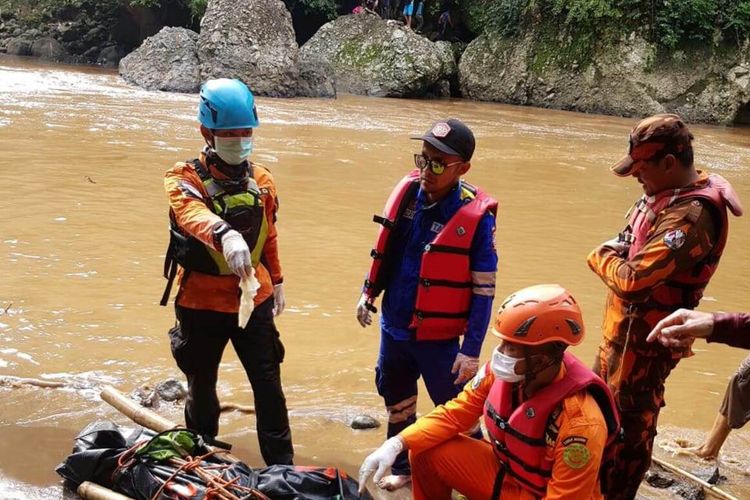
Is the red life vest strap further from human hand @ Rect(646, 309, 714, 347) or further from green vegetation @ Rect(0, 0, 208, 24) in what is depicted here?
green vegetation @ Rect(0, 0, 208, 24)

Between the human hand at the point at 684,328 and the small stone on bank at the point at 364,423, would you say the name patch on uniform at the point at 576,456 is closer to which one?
the human hand at the point at 684,328

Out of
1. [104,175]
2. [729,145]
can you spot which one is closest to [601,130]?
[729,145]

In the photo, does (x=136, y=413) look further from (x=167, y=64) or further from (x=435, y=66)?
(x=435, y=66)

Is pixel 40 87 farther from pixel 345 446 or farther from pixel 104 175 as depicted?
pixel 345 446

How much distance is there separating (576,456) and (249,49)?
1735 centimetres

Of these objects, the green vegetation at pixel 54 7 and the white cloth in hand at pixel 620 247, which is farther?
the green vegetation at pixel 54 7

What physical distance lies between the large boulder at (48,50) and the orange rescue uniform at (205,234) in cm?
2600

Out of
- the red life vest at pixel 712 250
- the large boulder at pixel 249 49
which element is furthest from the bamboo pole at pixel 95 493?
the large boulder at pixel 249 49

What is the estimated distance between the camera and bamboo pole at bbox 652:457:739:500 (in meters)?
3.53

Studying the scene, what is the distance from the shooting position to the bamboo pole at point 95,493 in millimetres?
3071

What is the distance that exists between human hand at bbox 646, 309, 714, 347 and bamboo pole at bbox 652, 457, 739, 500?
50.8 inches

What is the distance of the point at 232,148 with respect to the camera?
3318mm

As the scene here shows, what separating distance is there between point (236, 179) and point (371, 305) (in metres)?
0.91

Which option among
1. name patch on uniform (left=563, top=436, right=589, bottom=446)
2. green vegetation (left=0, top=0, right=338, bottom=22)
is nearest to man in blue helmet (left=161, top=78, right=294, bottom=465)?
name patch on uniform (left=563, top=436, right=589, bottom=446)
